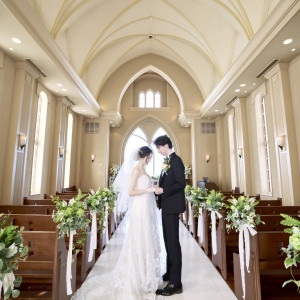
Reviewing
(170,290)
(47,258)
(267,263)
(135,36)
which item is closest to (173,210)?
(170,290)

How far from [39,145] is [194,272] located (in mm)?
6271

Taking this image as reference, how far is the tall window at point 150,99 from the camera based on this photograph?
13461 millimetres

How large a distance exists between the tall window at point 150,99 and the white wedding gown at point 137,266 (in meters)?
10.9

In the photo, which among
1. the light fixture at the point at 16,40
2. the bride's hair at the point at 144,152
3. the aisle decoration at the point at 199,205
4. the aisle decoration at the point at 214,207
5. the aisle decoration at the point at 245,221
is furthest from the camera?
the light fixture at the point at 16,40

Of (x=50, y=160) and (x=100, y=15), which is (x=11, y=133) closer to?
(x=50, y=160)

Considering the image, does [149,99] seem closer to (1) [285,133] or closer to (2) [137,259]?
(1) [285,133]

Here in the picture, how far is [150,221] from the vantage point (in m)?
2.87

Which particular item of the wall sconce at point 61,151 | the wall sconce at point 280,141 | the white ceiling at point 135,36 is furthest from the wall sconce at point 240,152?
the wall sconce at point 61,151

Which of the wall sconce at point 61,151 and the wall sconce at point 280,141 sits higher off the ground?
the wall sconce at point 61,151

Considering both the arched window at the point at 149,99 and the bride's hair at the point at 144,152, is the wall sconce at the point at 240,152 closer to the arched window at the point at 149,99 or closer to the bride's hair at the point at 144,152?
the bride's hair at the point at 144,152

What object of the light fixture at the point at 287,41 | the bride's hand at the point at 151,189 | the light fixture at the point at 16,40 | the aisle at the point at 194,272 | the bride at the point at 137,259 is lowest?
the aisle at the point at 194,272

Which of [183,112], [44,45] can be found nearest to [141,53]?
[183,112]

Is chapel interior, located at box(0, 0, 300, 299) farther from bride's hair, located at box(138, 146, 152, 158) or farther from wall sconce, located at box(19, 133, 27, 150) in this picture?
bride's hair, located at box(138, 146, 152, 158)

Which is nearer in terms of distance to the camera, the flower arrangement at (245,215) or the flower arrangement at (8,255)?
the flower arrangement at (8,255)
